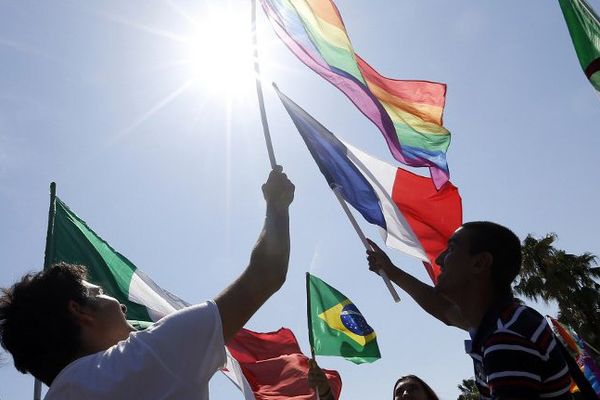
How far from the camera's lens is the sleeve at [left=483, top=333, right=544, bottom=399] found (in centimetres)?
233

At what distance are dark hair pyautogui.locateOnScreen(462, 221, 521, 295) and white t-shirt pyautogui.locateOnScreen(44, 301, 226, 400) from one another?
1711mm

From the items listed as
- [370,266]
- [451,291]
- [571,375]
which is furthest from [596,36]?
[571,375]

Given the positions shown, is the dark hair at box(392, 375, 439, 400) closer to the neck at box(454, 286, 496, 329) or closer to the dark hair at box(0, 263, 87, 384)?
the neck at box(454, 286, 496, 329)

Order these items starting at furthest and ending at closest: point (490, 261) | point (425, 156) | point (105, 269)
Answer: point (105, 269) → point (425, 156) → point (490, 261)

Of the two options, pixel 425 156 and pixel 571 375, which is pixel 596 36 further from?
pixel 571 375

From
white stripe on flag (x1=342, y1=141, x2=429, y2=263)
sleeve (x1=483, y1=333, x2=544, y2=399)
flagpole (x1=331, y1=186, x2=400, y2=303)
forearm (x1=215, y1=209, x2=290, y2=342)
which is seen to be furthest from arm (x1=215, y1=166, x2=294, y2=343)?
white stripe on flag (x1=342, y1=141, x2=429, y2=263)

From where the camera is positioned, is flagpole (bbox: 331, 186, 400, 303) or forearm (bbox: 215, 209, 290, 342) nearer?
forearm (bbox: 215, 209, 290, 342)

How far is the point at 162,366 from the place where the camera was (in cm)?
177

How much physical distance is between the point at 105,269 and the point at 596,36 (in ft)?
17.9

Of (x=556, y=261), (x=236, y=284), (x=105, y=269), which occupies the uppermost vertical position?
(x=556, y=261)

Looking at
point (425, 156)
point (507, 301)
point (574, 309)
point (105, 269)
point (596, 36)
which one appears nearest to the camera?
point (507, 301)

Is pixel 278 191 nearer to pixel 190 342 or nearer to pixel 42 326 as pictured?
pixel 190 342

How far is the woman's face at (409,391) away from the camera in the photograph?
509cm

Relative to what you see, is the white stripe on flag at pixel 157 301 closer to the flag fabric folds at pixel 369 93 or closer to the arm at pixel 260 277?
the flag fabric folds at pixel 369 93
